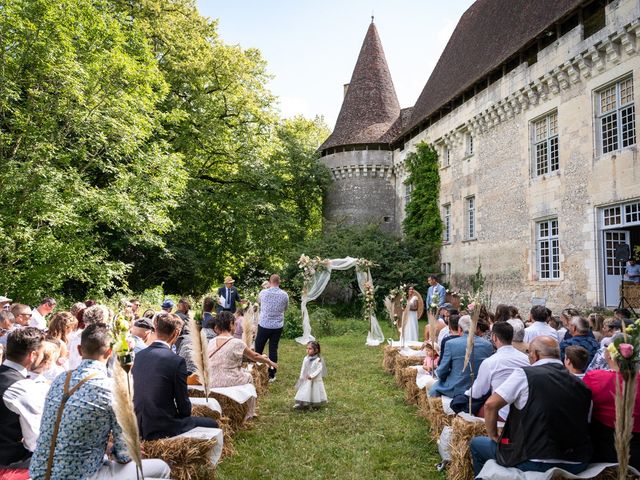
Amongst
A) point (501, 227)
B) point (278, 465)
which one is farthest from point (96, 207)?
point (501, 227)

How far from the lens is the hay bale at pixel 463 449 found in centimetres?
A: 467

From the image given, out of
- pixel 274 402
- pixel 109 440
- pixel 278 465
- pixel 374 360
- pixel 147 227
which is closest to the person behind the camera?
pixel 109 440

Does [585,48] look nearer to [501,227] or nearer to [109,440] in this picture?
[501,227]

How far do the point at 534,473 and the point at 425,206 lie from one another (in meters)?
20.8

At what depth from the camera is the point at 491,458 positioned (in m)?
4.18

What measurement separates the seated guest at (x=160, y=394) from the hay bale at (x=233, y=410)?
4.71ft

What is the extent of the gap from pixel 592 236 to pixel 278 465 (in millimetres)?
11956

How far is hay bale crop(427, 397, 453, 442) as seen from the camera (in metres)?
5.86

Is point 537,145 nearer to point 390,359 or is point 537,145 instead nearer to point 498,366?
point 390,359

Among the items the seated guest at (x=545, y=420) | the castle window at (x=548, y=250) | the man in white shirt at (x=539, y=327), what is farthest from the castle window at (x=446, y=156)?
the seated guest at (x=545, y=420)

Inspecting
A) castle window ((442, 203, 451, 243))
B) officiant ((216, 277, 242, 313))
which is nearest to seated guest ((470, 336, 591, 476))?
officiant ((216, 277, 242, 313))

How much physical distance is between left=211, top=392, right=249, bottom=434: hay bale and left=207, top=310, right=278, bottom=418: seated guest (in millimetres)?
270

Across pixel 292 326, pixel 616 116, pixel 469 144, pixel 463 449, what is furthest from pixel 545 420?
pixel 469 144

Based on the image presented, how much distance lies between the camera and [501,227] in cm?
1825
